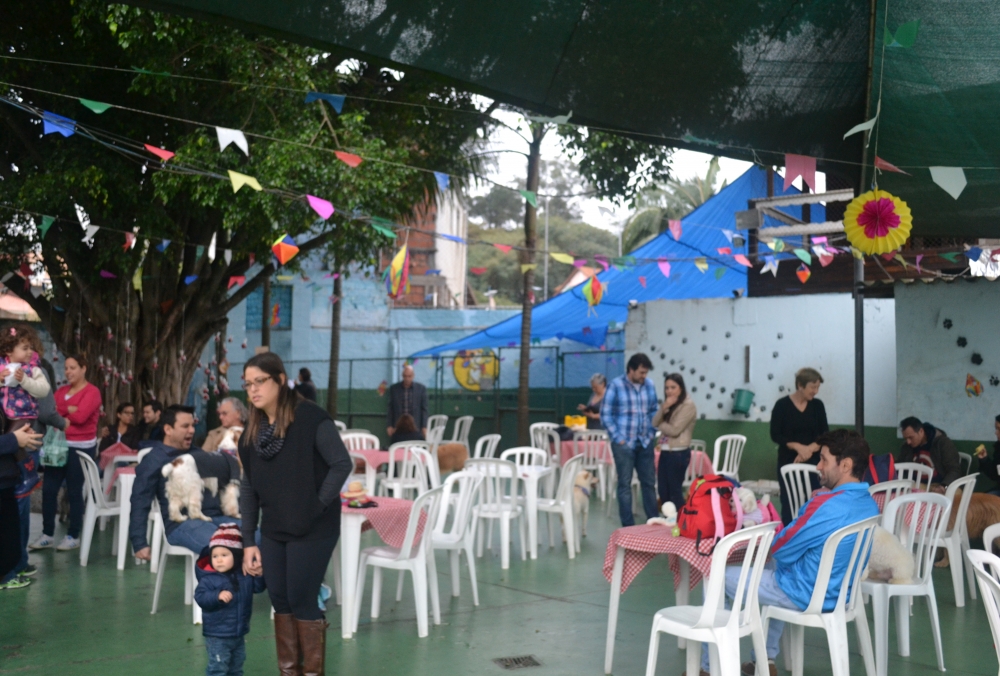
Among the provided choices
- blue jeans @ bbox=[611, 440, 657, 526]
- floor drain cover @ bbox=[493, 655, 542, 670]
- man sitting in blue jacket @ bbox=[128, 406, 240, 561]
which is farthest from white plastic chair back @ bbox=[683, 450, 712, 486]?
man sitting in blue jacket @ bbox=[128, 406, 240, 561]

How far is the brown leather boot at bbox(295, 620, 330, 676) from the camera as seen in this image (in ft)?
12.6

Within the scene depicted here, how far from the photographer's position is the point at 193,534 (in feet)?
16.7

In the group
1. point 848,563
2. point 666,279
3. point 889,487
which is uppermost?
point 666,279

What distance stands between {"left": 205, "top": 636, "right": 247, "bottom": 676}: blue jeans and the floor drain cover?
139cm

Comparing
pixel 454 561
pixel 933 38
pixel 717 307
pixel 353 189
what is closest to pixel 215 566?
pixel 454 561

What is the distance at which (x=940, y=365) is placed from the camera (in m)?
9.84

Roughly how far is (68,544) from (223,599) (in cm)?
476

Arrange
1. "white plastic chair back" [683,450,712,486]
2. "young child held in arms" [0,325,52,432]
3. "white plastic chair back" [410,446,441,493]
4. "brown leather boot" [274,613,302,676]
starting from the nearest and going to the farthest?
"brown leather boot" [274,613,302,676] < "young child held in arms" [0,325,52,432] < "white plastic chair back" [410,446,441,493] < "white plastic chair back" [683,450,712,486]

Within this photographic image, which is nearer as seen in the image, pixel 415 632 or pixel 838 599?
pixel 838 599

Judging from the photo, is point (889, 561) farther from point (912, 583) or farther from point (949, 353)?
point (949, 353)

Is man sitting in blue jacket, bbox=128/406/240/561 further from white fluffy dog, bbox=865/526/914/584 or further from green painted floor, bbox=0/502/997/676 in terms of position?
white fluffy dog, bbox=865/526/914/584

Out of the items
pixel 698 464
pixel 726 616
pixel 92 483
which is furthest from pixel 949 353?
pixel 92 483

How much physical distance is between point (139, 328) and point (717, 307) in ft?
23.9

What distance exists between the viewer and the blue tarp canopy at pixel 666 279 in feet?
46.0
